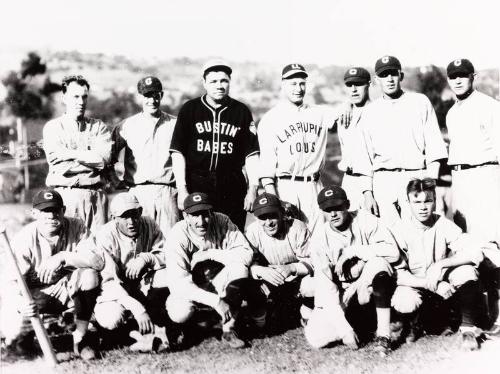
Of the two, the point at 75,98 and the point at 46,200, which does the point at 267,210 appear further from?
the point at 75,98

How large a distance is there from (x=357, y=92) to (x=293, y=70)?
2.49 ft

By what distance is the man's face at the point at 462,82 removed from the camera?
17.0 feet

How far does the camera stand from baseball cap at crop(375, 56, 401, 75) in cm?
515

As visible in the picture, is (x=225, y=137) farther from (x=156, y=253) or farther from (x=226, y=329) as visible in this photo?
(x=226, y=329)

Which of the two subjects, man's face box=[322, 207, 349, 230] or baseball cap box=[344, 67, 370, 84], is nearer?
man's face box=[322, 207, 349, 230]

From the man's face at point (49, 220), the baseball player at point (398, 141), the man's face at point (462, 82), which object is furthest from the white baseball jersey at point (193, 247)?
the man's face at point (462, 82)

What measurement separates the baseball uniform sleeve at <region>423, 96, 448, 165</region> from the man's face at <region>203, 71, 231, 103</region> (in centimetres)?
197

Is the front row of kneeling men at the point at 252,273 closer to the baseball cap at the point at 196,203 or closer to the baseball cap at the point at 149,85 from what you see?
the baseball cap at the point at 196,203

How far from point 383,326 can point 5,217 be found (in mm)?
10468

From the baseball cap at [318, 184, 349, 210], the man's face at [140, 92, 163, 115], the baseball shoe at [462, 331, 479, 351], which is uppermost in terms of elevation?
the man's face at [140, 92, 163, 115]

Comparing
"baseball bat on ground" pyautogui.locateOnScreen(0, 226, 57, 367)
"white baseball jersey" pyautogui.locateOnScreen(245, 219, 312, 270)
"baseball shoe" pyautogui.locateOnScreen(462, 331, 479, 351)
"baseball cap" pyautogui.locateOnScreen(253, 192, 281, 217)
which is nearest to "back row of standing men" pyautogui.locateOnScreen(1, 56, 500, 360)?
"white baseball jersey" pyautogui.locateOnScreen(245, 219, 312, 270)

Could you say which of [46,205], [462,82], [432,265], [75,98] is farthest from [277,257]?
[75,98]

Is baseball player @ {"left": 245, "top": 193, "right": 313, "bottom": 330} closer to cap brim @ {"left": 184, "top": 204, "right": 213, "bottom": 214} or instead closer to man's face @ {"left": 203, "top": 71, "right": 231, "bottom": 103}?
cap brim @ {"left": 184, "top": 204, "right": 213, "bottom": 214}

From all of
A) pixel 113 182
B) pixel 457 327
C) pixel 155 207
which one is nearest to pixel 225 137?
pixel 155 207
